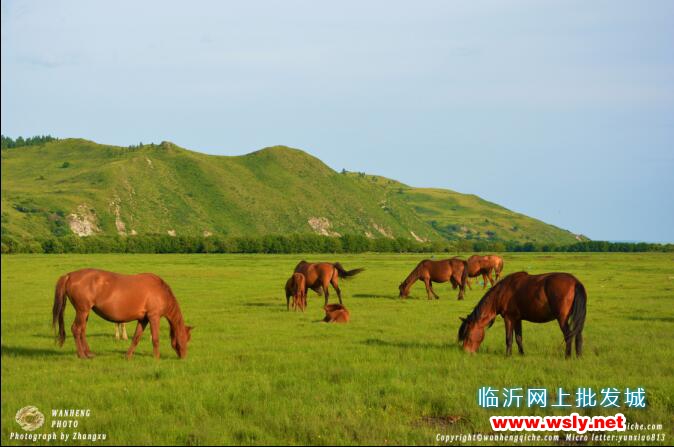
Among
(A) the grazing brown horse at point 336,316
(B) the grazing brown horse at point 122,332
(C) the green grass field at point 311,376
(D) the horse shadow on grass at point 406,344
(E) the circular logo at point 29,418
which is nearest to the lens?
(E) the circular logo at point 29,418

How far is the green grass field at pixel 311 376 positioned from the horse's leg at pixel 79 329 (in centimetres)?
28

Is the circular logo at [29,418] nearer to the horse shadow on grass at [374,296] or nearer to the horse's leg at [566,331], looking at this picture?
the horse's leg at [566,331]

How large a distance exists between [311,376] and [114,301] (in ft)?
16.0

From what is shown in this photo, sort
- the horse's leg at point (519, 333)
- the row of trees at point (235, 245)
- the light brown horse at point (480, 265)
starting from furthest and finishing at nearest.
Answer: the row of trees at point (235, 245), the light brown horse at point (480, 265), the horse's leg at point (519, 333)

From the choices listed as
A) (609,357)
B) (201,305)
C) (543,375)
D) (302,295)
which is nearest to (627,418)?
(543,375)

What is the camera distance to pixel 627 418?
10.8 m

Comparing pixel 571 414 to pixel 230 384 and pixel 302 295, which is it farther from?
pixel 302 295

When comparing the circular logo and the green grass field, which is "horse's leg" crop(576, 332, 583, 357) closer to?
the green grass field

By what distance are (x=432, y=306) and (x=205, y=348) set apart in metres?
14.3

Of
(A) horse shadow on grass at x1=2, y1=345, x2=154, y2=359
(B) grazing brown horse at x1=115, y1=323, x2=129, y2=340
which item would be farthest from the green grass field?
(B) grazing brown horse at x1=115, y1=323, x2=129, y2=340

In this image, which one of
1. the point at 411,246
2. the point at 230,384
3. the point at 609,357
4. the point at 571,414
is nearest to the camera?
the point at 571,414

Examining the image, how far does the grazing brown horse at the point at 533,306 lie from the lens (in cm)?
1534

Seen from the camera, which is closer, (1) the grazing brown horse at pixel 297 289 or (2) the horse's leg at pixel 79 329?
(2) the horse's leg at pixel 79 329

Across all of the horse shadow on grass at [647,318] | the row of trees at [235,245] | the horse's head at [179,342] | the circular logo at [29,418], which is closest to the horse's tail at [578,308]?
the horse's head at [179,342]
